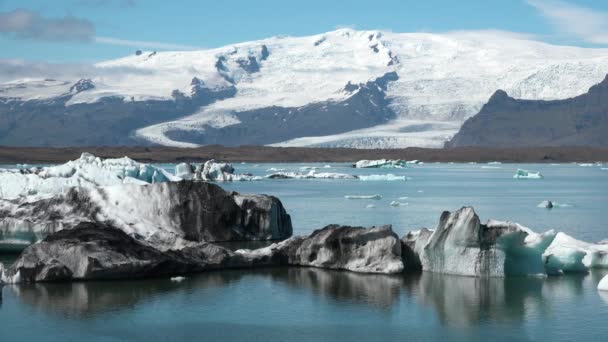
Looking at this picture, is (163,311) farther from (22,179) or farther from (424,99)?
(424,99)

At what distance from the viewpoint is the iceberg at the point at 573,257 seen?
1453 cm

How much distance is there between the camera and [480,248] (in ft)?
45.1

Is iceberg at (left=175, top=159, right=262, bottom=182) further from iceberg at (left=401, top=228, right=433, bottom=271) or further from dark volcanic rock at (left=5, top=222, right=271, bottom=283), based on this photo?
dark volcanic rock at (left=5, top=222, right=271, bottom=283)

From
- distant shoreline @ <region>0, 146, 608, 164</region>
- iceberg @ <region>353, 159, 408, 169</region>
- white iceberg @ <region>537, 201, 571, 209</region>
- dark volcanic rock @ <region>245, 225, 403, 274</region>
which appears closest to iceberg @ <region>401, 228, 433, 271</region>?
dark volcanic rock @ <region>245, 225, 403, 274</region>

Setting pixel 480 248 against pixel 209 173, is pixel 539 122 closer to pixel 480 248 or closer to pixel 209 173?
pixel 209 173

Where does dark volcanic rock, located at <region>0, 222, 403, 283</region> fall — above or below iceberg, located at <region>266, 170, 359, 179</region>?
below

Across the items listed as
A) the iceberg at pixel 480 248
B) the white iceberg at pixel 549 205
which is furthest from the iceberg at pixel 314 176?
the iceberg at pixel 480 248

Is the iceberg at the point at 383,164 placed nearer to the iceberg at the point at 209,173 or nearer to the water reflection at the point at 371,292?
the iceberg at the point at 209,173

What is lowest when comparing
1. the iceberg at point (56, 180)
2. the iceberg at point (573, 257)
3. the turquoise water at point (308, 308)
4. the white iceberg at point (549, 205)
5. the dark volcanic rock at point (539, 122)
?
the turquoise water at point (308, 308)

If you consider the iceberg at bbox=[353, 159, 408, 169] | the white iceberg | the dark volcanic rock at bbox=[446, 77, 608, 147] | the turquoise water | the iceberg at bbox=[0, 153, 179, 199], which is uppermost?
the dark volcanic rock at bbox=[446, 77, 608, 147]

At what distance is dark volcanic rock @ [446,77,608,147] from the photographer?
534 ft

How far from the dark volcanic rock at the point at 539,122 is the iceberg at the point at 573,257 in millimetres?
145251

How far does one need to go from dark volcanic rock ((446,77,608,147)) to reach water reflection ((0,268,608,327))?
147008mm

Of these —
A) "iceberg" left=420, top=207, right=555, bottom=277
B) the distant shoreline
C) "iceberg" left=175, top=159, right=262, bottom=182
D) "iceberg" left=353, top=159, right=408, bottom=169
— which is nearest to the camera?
"iceberg" left=420, top=207, right=555, bottom=277
